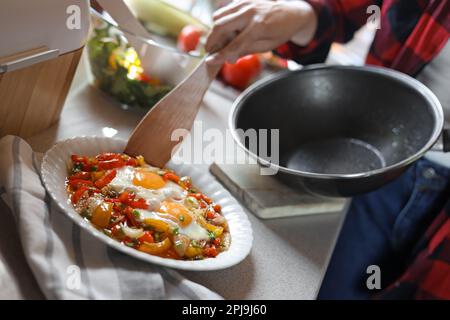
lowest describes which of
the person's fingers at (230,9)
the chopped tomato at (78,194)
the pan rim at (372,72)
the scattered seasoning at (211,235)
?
the scattered seasoning at (211,235)

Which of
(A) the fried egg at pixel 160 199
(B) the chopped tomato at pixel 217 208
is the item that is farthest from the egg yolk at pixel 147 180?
(B) the chopped tomato at pixel 217 208

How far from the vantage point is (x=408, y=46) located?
1.34 metres

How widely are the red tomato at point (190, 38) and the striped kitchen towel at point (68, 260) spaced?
2.00 feet

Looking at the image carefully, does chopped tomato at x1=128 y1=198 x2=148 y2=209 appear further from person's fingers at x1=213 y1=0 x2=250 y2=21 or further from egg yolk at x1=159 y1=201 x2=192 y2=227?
person's fingers at x1=213 y1=0 x2=250 y2=21

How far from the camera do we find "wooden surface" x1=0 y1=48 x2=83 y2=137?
944 millimetres

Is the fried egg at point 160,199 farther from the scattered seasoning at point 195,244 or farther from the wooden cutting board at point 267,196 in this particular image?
the wooden cutting board at point 267,196

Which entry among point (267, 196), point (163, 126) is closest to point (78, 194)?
point (163, 126)

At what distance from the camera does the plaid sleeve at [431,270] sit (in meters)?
1.28

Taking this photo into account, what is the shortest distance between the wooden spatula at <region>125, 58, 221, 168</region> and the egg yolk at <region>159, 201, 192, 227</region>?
0.16 m

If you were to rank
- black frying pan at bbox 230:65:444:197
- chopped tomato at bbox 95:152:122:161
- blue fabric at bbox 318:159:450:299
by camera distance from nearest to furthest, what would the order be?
1. chopped tomato at bbox 95:152:122:161
2. black frying pan at bbox 230:65:444:197
3. blue fabric at bbox 318:159:450:299

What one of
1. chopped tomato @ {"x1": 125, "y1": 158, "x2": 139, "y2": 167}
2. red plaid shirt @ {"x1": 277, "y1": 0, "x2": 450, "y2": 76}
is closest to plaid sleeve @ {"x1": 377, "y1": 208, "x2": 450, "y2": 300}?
red plaid shirt @ {"x1": 277, "y1": 0, "x2": 450, "y2": 76}

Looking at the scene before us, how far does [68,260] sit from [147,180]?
0.20 m

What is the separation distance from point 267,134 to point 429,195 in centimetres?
42
